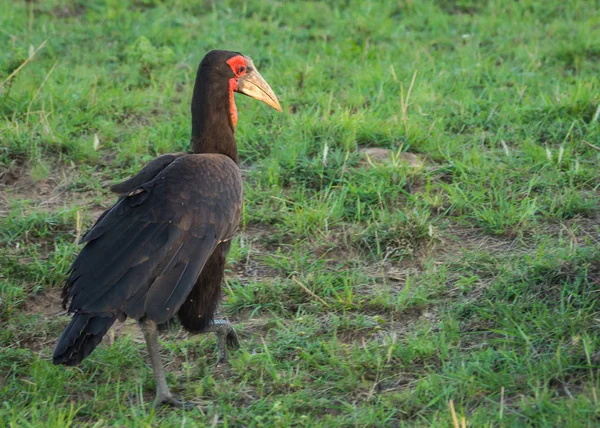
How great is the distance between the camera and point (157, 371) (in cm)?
352

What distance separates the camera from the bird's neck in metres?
4.08

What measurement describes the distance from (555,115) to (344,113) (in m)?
1.29

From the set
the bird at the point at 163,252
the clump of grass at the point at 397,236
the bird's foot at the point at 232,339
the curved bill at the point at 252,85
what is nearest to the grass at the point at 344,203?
the clump of grass at the point at 397,236

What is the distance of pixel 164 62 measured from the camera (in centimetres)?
627

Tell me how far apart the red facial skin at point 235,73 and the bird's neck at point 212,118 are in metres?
0.03

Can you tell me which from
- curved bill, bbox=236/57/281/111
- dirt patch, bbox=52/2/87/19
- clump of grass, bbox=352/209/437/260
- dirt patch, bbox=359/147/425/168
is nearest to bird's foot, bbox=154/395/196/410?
clump of grass, bbox=352/209/437/260

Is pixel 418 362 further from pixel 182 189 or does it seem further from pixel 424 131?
pixel 424 131

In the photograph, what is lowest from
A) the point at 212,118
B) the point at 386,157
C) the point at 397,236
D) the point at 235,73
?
the point at 397,236

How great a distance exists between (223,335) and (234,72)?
4.13 feet

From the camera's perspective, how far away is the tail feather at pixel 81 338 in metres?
3.30

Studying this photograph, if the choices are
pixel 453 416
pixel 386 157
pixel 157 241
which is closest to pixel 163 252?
pixel 157 241

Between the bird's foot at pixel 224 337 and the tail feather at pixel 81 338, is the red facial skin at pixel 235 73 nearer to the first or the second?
the bird's foot at pixel 224 337

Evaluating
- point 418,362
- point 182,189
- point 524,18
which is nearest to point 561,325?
point 418,362

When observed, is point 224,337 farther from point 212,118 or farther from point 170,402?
point 212,118
